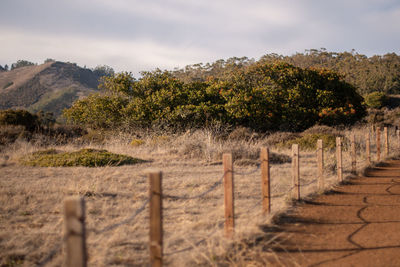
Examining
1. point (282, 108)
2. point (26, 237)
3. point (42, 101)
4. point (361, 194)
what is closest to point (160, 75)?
point (282, 108)

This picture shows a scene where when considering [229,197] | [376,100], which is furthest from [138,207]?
[376,100]

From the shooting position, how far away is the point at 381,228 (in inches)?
224

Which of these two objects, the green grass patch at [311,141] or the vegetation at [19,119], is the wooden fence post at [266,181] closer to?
the green grass patch at [311,141]

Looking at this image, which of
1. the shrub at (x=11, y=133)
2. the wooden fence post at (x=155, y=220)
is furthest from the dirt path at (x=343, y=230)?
the shrub at (x=11, y=133)

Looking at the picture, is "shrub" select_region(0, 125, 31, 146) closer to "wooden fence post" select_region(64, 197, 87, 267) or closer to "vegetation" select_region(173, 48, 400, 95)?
"wooden fence post" select_region(64, 197, 87, 267)

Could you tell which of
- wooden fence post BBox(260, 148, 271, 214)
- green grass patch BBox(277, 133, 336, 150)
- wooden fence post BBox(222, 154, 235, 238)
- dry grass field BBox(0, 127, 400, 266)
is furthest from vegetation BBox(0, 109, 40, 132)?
wooden fence post BBox(222, 154, 235, 238)

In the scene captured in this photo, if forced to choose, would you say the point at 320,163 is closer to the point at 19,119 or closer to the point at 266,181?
the point at 266,181

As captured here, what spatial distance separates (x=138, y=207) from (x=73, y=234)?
4484 mm

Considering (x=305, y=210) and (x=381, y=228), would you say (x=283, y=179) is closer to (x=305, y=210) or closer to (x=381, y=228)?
(x=305, y=210)

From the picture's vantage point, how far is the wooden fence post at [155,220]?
3.34 meters

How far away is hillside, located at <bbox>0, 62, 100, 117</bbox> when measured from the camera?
234ft

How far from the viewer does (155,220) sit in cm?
337

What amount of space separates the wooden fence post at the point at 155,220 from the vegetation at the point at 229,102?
1540cm

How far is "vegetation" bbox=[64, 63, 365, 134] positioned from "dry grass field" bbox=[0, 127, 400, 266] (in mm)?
6023
